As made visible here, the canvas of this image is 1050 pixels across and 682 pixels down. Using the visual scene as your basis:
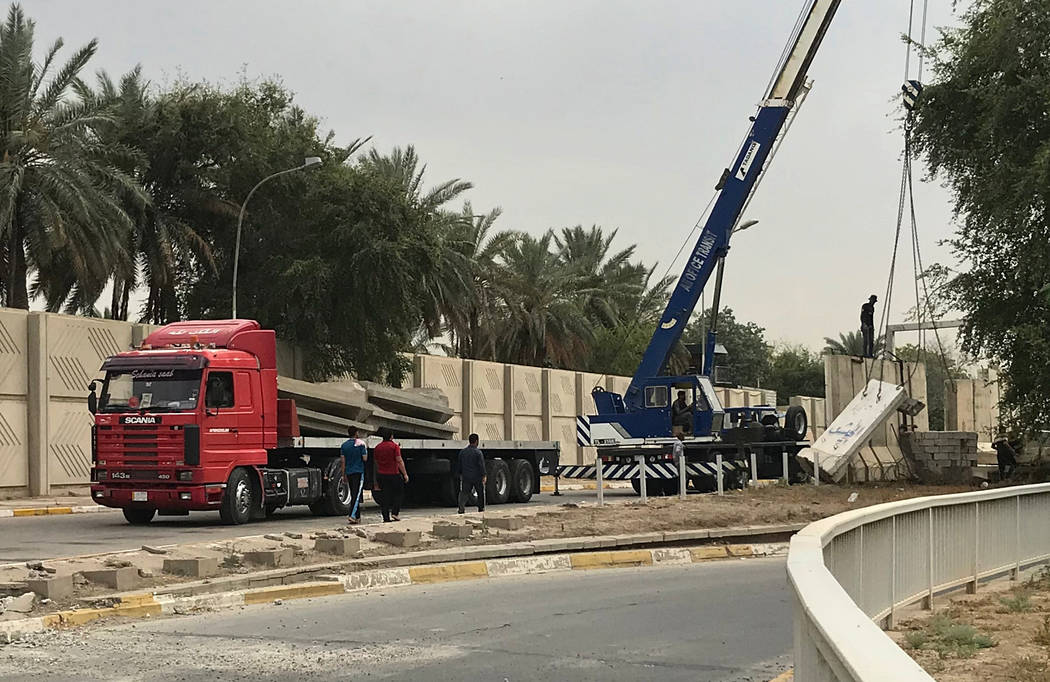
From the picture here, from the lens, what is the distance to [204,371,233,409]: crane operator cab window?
2164 centimetres

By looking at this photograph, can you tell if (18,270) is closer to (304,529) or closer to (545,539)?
(304,529)

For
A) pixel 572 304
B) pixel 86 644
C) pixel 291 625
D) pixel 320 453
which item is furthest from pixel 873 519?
pixel 572 304

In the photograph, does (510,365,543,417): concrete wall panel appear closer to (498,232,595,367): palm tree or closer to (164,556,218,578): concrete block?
(498,232,595,367): palm tree

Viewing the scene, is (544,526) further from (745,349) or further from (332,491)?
(745,349)

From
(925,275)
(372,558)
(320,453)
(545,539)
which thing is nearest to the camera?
(372,558)

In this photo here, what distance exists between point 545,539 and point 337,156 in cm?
3318

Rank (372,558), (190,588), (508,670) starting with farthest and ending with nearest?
(372,558)
(190,588)
(508,670)

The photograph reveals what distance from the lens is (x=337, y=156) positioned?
49031 mm

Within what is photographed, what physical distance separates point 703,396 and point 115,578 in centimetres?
2046

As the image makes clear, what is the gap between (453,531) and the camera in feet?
59.5

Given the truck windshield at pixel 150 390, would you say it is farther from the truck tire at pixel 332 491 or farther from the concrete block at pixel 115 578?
the concrete block at pixel 115 578

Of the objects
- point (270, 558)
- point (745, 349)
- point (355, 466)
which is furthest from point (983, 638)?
point (745, 349)

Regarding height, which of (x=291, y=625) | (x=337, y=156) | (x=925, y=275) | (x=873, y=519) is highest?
(x=337, y=156)

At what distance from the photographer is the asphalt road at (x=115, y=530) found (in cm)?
1789
